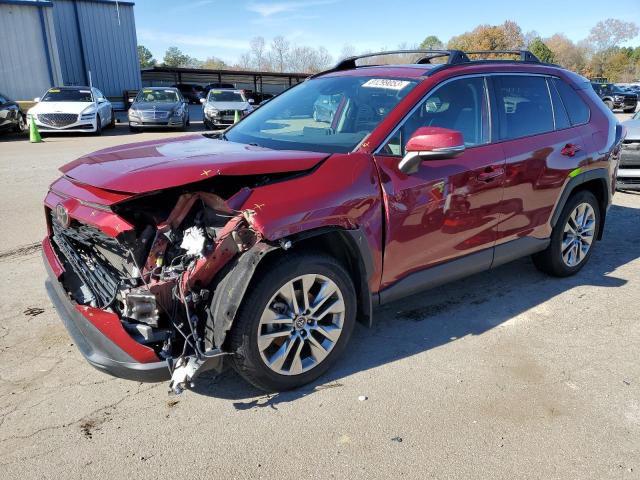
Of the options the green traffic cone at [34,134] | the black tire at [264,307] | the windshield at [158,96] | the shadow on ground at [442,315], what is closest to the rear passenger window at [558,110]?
the shadow on ground at [442,315]

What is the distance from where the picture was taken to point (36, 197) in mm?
7738

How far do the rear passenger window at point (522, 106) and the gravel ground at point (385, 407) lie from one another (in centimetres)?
144

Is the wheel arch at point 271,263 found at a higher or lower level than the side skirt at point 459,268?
higher

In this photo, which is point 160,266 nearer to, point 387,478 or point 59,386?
point 59,386

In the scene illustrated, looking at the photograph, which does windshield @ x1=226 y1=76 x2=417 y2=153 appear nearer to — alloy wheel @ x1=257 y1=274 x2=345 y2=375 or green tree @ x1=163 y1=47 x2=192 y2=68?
alloy wheel @ x1=257 y1=274 x2=345 y2=375

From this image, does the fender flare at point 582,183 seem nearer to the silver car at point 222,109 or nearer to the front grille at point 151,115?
the silver car at point 222,109

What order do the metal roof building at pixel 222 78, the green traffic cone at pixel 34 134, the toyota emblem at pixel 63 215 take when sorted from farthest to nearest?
the metal roof building at pixel 222 78 → the green traffic cone at pixel 34 134 → the toyota emblem at pixel 63 215

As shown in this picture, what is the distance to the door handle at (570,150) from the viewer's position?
4.28m

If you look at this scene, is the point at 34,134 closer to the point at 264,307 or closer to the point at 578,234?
the point at 264,307

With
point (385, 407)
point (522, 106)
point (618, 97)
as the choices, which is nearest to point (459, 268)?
point (385, 407)

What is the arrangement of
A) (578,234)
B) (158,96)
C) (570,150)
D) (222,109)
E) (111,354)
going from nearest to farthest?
(111,354)
(570,150)
(578,234)
(222,109)
(158,96)

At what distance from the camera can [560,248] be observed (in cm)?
458

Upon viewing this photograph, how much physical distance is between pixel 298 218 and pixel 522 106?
2.44 m

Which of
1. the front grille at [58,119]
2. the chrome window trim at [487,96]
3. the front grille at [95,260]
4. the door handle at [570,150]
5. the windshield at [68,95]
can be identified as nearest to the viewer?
the front grille at [95,260]
